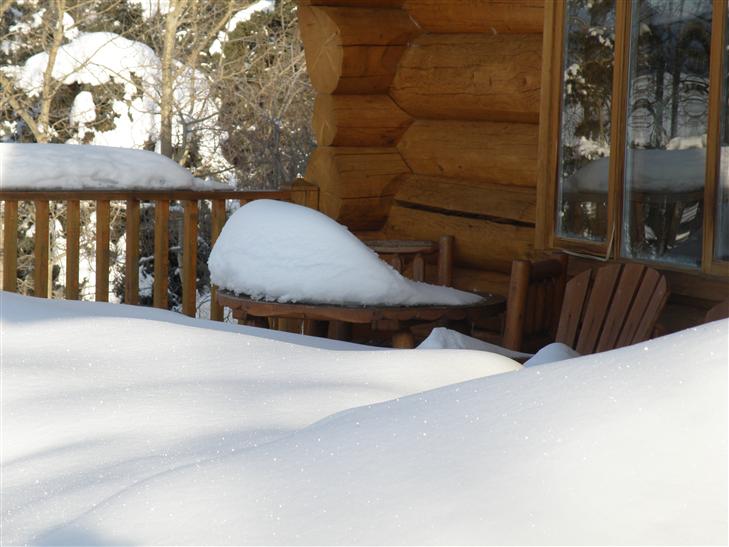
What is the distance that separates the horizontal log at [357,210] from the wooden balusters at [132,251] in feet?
3.66

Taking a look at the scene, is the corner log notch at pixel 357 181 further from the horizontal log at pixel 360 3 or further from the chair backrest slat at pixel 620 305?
the chair backrest slat at pixel 620 305

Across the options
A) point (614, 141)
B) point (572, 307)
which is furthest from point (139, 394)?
point (614, 141)

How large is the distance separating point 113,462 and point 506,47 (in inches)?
165

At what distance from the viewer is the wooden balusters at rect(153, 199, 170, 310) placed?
551cm

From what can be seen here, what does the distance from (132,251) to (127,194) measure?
0.28 meters

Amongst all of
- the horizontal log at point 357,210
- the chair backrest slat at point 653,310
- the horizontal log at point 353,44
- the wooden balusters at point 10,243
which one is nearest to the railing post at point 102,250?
the wooden balusters at point 10,243

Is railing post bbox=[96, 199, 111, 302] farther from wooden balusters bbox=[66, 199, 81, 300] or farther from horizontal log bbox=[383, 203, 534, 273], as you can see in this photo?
horizontal log bbox=[383, 203, 534, 273]

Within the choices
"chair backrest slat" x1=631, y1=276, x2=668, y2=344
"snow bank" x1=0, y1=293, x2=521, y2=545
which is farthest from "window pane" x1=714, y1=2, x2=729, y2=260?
"snow bank" x1=0, y1=293, x2=521, y2=545

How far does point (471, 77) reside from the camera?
5418 mm

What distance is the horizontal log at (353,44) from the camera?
18.9 ft

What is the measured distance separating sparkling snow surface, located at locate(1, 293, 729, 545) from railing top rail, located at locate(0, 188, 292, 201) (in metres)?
3.74

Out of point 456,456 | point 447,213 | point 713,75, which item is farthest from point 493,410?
point 447,213

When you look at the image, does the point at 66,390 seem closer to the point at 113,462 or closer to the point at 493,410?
the point at 113,462

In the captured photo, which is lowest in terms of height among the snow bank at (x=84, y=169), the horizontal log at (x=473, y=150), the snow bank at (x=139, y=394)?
the snow bank at (x=139, y=394)
